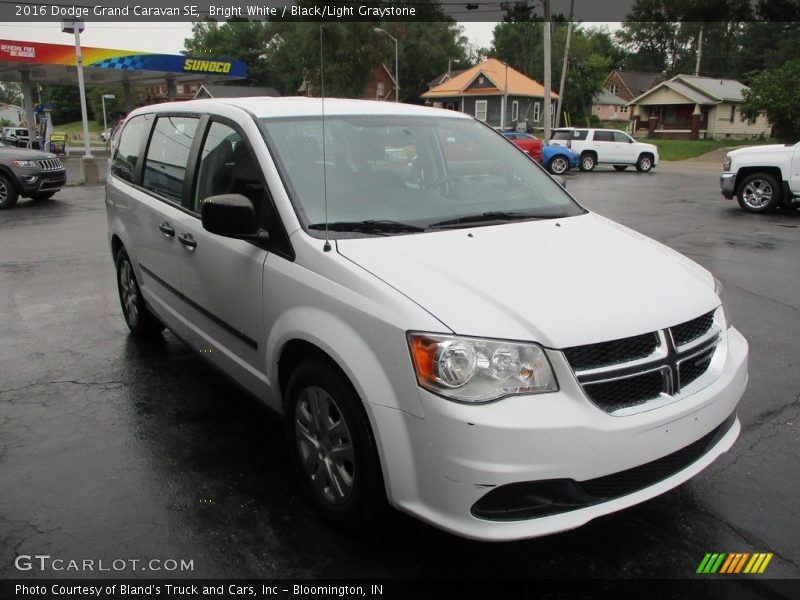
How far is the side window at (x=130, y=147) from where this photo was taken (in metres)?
5.19

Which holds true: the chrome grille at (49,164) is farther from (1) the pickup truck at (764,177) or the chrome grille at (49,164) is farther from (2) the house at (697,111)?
(2) the house at (697,111)

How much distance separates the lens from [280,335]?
3047 mm

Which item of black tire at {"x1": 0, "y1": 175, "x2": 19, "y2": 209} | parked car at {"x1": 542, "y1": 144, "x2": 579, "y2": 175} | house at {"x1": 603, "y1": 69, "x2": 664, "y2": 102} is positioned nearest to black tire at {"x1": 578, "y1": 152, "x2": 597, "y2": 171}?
parked car at {"x1": 542, "y1": 144, "x2": 579, "y2": 175}

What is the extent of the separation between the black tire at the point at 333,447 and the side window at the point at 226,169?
999 millimetres

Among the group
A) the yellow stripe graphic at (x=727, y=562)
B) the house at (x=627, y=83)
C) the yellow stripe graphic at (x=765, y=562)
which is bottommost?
the yellow stripe graphic at (x=727, y=562)

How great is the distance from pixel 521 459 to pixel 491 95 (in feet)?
190

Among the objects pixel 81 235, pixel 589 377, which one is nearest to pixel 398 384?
pixel 589 377

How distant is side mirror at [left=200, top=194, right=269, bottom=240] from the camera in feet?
10.2

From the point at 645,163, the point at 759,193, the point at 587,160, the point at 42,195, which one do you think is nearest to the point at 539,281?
the point at 759,193

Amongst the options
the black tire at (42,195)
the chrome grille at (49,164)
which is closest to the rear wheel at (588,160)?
the chrome grille at (49,164)

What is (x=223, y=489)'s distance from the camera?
3.37 meters

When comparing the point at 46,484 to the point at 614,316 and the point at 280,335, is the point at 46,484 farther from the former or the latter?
the point at 614,316

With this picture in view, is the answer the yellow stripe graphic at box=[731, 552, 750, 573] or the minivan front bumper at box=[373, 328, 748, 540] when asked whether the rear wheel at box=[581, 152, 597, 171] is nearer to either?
the yellow stripe graphic at box=[731, 552, 750, 573]

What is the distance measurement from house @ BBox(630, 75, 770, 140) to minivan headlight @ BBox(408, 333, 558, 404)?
59.7 metres
